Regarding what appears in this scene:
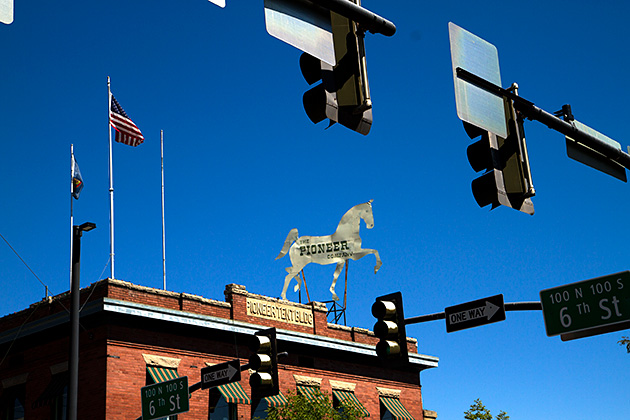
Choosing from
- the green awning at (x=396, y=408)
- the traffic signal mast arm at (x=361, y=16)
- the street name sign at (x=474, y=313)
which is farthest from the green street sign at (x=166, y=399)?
the green awning at (x=396, y=408)

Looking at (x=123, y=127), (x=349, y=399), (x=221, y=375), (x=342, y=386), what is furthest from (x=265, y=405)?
(x=221, y=375)

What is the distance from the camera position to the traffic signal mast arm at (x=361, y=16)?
6582 mm

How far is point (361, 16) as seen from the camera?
680 centimetres

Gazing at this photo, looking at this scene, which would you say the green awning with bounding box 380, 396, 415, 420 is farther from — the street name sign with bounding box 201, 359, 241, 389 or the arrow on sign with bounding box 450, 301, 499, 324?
the arrow on sign with bounding box 450, 301, 499, 324

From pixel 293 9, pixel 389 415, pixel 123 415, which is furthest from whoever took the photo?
pixel 389 415

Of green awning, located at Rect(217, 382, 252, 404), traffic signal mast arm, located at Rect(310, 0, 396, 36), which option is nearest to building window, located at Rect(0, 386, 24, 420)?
green awning, located at Rect(217, 382, 252, 404)

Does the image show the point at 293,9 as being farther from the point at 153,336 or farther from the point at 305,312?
the point at 305,312

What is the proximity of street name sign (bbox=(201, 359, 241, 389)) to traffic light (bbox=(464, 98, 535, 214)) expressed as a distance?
10.4m

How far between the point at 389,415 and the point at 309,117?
118 feet

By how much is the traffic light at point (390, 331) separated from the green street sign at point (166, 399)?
7207 millimetres

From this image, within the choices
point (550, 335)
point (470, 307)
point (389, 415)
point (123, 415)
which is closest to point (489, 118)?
point (470, 307)

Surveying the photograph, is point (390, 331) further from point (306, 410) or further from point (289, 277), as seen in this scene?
point (289, 277)

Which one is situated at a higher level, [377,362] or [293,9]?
[377,362]

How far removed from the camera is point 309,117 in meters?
6.62
